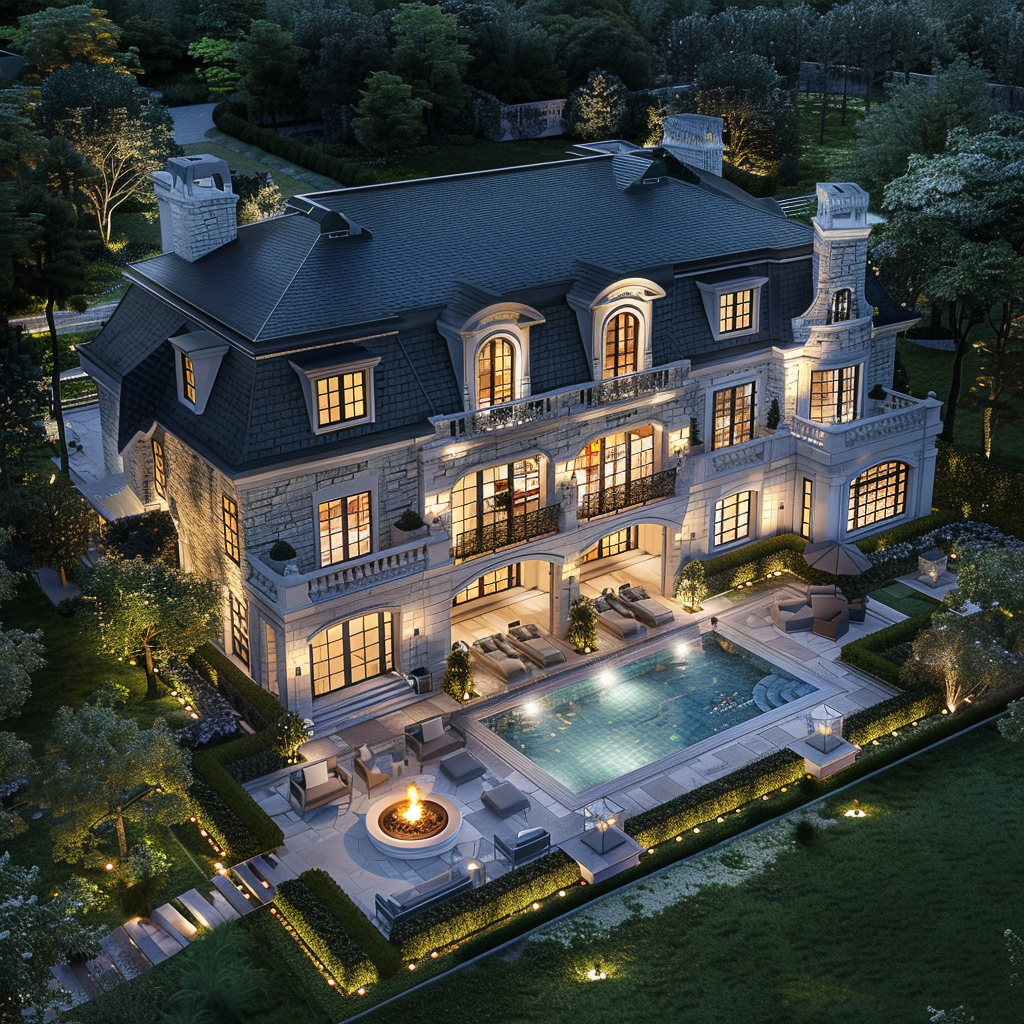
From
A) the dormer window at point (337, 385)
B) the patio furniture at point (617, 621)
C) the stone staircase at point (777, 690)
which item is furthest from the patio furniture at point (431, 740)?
the stone staircase at point (777, 690)

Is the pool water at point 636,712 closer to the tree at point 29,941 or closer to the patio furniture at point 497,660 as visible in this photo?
the patio furniture at point 497,660

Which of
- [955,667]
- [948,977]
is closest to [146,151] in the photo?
[955,667]

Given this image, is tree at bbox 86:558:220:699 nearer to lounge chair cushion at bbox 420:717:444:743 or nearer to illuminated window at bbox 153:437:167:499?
illuminated window at bbox 153:437:167:499

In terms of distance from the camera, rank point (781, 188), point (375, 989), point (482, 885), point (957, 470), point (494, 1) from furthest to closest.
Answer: point (494, 1)
point (781, 188)
point (957, 470)
point (482, 885)
point (375, 989)

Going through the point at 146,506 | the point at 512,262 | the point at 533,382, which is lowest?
the point at 146,506

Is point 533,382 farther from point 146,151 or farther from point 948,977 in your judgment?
point 146,151

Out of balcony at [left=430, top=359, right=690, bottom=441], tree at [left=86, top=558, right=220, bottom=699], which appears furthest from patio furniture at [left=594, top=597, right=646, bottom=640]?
tree at [left=86, top=558, right=220, bottom=699]
